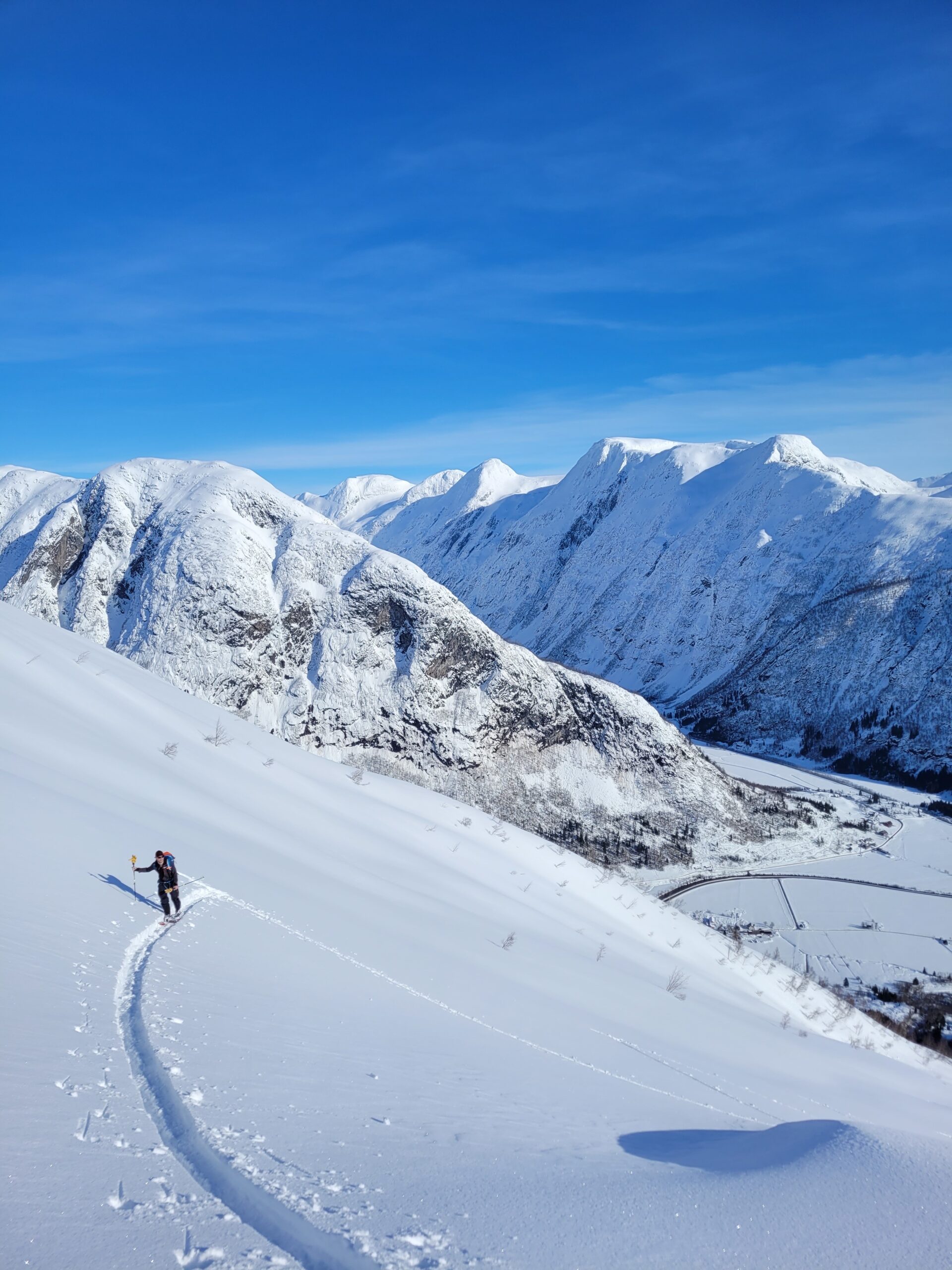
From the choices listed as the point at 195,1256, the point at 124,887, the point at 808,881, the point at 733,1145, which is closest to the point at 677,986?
the point at 733,1145

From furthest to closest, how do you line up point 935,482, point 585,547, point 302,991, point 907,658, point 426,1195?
point 935,482 → point 585,547 → point 907,658 → point 302,991 → point 426,1195

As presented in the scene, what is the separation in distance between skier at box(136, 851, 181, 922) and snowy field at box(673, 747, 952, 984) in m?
36.8

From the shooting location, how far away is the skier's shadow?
26.9 ft

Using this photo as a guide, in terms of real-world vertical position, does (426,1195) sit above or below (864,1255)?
below

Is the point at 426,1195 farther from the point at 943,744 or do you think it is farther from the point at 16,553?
the point at 943,744

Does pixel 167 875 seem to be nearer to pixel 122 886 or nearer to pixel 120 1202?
pixel 122 886

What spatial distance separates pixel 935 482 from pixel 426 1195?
230867 mm

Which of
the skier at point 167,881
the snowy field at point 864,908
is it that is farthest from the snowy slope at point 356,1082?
the snowy field at point 864,908

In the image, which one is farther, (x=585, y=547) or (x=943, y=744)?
(x=585, y=547)

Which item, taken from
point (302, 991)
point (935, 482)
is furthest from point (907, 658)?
point (935, 482)

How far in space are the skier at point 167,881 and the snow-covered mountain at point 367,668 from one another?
4072 cm

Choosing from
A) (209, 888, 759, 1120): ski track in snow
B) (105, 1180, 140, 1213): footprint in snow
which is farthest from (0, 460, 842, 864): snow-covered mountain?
(105, 1180, 140, 1213): footprint in snow

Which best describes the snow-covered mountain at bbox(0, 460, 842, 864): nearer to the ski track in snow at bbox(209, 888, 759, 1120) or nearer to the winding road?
the winding road

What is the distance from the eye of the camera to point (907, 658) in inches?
3450
